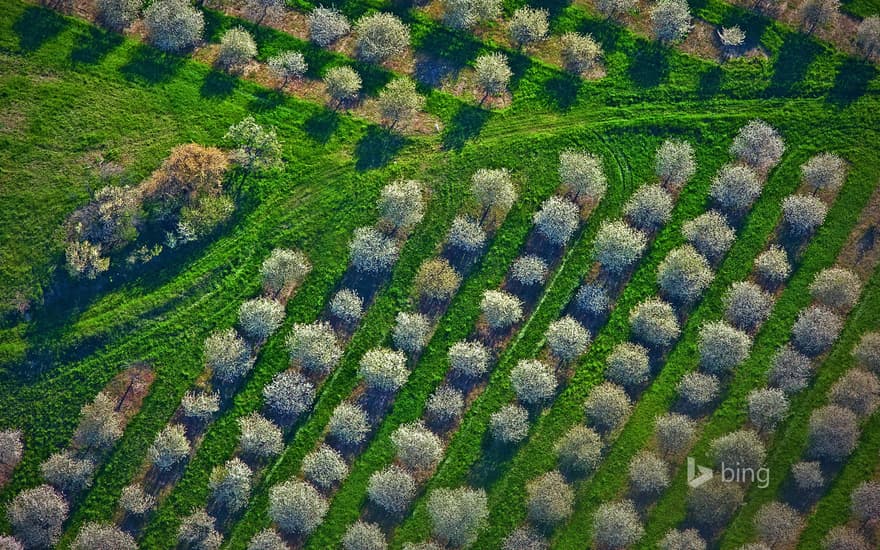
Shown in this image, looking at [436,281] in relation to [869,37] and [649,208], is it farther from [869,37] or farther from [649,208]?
[869,37]

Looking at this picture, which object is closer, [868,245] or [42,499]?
[42,499]

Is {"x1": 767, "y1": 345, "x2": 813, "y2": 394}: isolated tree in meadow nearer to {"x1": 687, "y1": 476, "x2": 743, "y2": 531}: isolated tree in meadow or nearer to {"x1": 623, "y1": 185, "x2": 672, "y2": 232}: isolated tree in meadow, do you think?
{"x1": 687, "y1": 476, "x2": 743, "y2": 531}: isolated tree in meadow

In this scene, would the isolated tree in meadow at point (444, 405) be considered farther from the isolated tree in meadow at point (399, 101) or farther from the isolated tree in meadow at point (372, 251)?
the isolated tree in meadow at point (399, 101)

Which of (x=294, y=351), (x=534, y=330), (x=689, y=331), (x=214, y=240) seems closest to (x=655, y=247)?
(x=689, y=331)

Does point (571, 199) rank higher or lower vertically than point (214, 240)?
higher

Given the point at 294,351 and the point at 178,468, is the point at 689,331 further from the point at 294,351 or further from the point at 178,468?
the point at 178,468

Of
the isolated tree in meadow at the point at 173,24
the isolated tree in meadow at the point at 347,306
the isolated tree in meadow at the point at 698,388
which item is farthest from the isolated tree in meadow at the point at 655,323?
the isolated tree in meadow at the point at 173,24

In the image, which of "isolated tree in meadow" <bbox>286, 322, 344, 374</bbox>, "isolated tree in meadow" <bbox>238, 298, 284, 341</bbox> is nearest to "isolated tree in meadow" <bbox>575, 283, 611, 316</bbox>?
"isolated tree in meadow" <bbox>286, 322, 344, 374</bbox>
